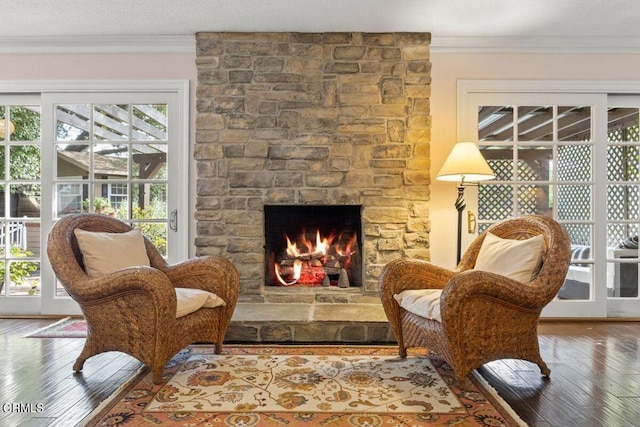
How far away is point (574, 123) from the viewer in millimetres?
3914

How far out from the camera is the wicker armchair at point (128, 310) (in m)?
2.26

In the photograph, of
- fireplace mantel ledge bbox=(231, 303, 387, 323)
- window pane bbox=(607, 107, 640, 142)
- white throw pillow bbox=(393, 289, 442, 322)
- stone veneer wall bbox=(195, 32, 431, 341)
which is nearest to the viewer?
white throw pillow bbox=(393, 289, 442, 322)

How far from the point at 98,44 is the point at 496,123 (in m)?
3.59

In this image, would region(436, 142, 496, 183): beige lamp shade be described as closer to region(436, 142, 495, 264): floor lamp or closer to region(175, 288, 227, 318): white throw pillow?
region(436, 142, 495, 264): floor lamp

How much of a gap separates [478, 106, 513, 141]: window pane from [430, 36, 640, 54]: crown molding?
1.68 feet

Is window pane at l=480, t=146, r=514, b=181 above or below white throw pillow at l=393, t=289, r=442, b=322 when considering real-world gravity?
above

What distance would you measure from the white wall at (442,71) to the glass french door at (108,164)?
190 millimetres

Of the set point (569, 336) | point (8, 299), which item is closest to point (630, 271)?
point (569, 336)

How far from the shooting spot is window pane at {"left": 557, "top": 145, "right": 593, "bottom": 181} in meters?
3.90

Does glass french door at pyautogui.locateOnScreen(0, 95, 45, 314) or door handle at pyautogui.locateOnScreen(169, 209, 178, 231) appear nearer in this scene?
door handle at pyautogui.locateOnScreen(169, 209, 178, 231)

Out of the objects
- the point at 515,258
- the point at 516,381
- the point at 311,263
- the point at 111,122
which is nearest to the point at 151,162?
the point at 111,122

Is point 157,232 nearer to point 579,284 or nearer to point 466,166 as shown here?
point 466,166

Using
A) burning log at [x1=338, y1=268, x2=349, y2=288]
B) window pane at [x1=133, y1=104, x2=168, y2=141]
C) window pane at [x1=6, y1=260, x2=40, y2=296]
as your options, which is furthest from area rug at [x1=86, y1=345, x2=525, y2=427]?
window pane at [x1=6, y1=260, x2=40, y2=296]

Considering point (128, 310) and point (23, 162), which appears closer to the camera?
point (128, 310)
